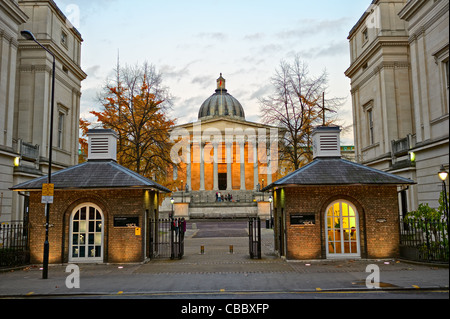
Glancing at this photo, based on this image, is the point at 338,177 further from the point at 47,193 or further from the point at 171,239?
the point at 47,193

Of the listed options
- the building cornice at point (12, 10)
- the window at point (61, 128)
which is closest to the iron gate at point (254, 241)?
the building cornice at point (12, 10)

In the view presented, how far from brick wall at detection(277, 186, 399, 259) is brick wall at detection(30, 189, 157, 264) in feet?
22.3

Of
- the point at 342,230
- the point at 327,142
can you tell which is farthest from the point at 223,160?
the point at 342,230

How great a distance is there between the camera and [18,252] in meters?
16.8

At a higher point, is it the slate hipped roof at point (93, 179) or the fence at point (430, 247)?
the slate hipped roof at point (93, 179)

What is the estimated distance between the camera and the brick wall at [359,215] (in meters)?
17.0

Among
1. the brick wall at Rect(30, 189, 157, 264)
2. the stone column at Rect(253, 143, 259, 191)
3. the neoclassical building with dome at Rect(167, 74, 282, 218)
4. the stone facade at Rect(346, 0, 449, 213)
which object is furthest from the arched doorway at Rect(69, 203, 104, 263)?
the stone column at Rect(253, 143, 259, 191)

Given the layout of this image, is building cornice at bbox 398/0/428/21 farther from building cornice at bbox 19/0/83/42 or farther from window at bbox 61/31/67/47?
window at bbox 61/31/67/47

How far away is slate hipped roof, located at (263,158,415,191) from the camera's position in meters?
16.8

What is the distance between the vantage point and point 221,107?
84.9 metres

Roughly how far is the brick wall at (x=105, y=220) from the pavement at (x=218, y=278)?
0.56m

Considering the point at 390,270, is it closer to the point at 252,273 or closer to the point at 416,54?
the point at 252,273

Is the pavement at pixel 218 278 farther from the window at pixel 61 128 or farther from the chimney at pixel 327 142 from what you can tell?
the window at pixel 61 128
